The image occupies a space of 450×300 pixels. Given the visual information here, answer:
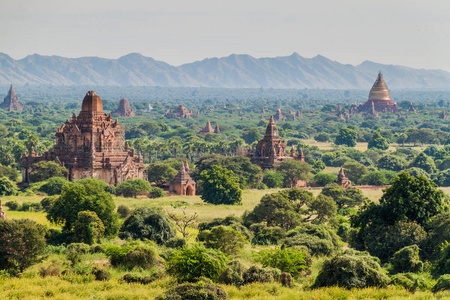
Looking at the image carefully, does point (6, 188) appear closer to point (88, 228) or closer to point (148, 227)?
point (148, 227)

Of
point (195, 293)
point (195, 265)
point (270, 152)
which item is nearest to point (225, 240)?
point (195, 265)

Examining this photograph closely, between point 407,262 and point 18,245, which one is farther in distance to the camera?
point 407,262

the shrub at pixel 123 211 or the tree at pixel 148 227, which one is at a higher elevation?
the tree at pixel 148 227

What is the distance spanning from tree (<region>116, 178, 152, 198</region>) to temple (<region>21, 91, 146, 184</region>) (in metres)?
4.87

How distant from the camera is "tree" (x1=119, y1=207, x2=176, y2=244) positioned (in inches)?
1775

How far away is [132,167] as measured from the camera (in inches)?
3216

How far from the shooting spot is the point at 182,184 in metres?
78.4

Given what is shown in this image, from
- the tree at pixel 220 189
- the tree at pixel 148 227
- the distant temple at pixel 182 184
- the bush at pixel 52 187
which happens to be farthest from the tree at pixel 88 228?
the distant temple at pixel 182 184

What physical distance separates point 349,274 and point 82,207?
20.0 meters

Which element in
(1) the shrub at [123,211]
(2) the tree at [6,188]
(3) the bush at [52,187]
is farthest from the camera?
(3) the bush at [52,187]

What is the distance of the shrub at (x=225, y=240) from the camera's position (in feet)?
134

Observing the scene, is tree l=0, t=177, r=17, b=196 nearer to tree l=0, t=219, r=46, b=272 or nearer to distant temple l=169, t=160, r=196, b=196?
distant temple l=169, t=160, r=196, b=196

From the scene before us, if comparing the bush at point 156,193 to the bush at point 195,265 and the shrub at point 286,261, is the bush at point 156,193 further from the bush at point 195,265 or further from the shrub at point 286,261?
the bush at point 195,265

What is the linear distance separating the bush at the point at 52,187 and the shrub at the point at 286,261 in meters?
41.5
